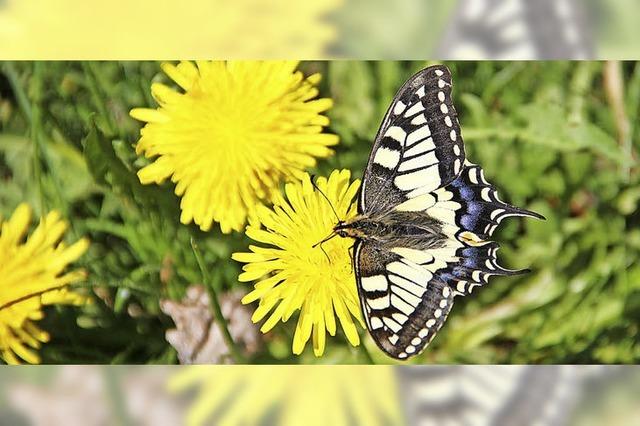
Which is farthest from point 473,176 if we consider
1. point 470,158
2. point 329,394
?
point 329,394

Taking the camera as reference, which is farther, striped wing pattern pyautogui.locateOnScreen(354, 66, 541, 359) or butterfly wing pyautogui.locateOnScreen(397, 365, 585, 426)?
butterfly wing pyautogui.locateOnScreen(397, 365, 585, 426)

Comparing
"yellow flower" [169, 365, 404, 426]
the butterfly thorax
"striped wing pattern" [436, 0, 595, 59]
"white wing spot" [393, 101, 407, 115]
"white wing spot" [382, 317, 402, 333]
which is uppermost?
"striped wing pattern" [436, 0, 595, 59]

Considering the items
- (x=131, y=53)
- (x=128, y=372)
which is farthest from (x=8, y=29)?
(x=128, y=372)

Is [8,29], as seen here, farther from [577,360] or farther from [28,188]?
[577,360]

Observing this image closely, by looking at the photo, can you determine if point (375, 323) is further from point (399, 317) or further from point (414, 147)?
point (414, 147)

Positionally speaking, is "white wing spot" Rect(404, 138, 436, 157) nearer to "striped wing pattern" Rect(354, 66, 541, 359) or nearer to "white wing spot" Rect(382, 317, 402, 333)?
"striped wing pattern" Rect(354, 66, 541, 359)

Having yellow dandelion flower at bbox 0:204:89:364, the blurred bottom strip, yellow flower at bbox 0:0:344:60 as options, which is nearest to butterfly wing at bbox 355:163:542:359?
the blurred bottom strip
